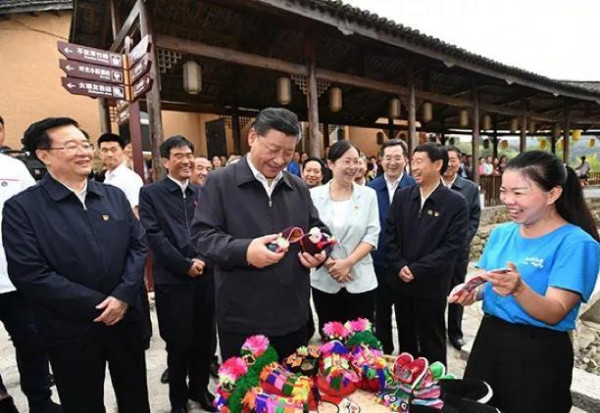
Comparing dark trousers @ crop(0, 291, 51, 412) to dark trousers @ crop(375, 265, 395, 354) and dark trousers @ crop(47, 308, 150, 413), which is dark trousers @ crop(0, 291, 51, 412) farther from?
dark trousers @ crop(375, 265, 395, 354)

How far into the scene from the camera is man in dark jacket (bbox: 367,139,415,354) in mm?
3494

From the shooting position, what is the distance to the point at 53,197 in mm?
2051

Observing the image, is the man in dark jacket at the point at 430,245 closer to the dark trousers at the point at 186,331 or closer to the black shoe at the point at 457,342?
the black shoe at the point at 457,342

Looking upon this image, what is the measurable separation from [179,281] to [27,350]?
4.19ft

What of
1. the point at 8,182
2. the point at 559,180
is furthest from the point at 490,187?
the point at 8,182

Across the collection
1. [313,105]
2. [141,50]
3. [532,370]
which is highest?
[141,50]

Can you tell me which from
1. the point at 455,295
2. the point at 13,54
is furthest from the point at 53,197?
A: the point at 13,54

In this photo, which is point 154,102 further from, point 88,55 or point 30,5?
point 30,5

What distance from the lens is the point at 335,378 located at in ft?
5.97

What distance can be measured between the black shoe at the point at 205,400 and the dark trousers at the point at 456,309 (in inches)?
106

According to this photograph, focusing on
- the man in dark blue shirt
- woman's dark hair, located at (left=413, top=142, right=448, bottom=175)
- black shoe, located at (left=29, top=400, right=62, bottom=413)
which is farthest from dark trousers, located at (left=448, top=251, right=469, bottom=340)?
black shoe, located at (left=29, top=400, right=62, bottom=413)

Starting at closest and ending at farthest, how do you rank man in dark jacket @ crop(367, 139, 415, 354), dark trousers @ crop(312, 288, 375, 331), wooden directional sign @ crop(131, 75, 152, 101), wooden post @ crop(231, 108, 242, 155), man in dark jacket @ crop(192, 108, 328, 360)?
man in dark jacket @ crop(192, 108, 328, 360)
dark trousers @ crop(312, 288, 375, 331)
man in dark jacket @ crop(367, 139, 415, 354)
wooden directional sign @ crop(131, 75, 152, 101)
wooden post @ crop(231, 108, 242, 155)

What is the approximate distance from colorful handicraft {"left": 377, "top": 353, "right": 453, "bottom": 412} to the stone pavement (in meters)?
1.78

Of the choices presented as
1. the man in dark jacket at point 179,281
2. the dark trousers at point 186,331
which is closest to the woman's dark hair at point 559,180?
the man in dark jacket at point 179,281
